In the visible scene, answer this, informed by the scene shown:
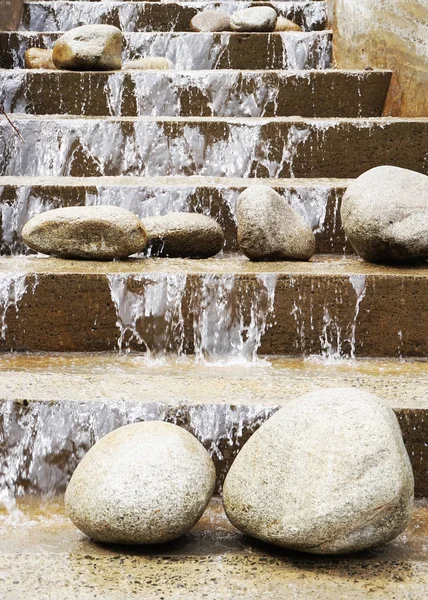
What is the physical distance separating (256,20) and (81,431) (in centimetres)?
523

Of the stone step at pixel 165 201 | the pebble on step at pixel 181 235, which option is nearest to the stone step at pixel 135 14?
the stone step at pixel 165 201

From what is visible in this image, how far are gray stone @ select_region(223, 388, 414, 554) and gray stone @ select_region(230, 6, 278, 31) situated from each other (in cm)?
544

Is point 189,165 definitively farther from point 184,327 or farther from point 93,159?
point 184,327

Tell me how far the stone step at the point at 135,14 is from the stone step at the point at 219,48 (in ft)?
2.24

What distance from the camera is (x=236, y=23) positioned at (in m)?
7.41

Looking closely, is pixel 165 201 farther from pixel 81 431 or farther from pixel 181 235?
pixel 81 431

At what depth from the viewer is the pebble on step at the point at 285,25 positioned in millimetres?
7698

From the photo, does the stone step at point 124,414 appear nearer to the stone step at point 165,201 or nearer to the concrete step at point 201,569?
the concrete step at point 201,569

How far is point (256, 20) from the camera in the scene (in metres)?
7.31

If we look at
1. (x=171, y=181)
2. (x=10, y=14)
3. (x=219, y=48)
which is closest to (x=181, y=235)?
A: (x=171, y=181)

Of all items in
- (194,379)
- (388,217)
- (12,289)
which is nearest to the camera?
(194,379)

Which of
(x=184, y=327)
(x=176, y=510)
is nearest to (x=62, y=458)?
(x=176, y=510)

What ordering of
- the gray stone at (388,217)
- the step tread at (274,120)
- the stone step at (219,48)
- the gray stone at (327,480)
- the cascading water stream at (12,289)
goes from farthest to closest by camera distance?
the stone step at (219,48) → the step tread at (274,120) → the gray stone at (388,217) → the cascading water stream at (12,289) → the gray stone at (327,480)

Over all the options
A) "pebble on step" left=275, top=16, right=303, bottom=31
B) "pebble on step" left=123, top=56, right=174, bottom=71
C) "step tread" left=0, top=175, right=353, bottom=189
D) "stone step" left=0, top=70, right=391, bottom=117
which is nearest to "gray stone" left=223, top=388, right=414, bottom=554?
"step tread" left=0, top=175, right=353, bottom=189
